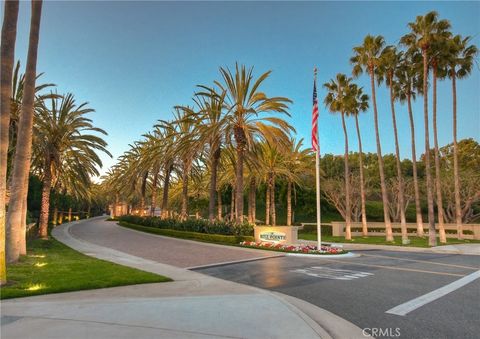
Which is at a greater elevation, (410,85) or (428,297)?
(410,85)

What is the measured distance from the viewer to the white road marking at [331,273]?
38.3ft

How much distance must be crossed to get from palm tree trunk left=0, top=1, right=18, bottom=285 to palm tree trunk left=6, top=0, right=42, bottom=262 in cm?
332

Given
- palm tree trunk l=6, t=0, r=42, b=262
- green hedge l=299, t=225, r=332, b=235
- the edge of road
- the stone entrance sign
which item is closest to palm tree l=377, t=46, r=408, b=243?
green hedge l=299, t=225, r=332, b=235

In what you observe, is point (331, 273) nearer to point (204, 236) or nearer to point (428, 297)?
point (428, 297)

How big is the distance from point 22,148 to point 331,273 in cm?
1252

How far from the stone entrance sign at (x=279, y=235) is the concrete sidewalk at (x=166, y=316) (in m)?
13.0

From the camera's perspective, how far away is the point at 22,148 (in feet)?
42.2

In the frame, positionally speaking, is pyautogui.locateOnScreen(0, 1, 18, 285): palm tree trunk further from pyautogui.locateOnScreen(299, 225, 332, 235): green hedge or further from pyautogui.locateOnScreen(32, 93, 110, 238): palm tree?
pyautogui.locateOnScreen(299, 225, 332, 235): green hedge

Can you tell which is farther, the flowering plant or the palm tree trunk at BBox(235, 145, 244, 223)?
the palm tree trunk at BBox(235, 145, 244, 223)

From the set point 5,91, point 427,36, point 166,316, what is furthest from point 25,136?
point 427,36

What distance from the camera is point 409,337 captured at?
225 inches

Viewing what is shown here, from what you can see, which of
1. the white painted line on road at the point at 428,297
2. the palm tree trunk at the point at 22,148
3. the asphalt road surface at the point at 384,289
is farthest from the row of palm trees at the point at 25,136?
the white painted line on road at the point at 428,297

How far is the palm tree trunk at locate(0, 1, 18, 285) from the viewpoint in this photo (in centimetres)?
886

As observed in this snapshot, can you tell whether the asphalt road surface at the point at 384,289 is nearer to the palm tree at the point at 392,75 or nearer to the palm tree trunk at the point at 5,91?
the palm tree trunk at the point at 5,91
